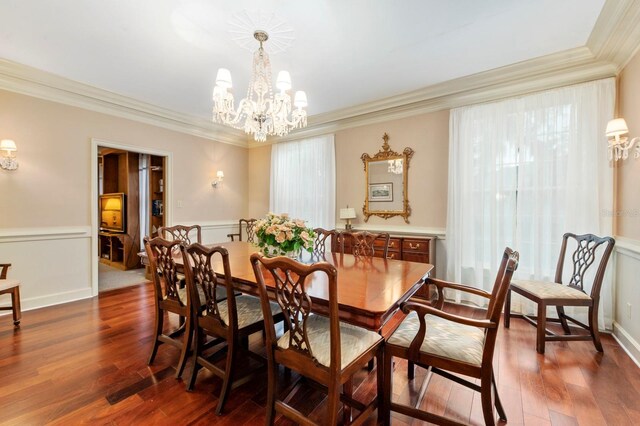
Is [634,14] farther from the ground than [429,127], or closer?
farther from the ground

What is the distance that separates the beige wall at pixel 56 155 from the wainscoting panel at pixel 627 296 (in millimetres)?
5570

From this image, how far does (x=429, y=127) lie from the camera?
3.79 meters

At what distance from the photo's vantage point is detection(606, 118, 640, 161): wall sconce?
238 centimetres

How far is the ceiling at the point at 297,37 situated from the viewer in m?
2.15

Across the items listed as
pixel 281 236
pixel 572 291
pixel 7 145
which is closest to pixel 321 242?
pixel 281 236

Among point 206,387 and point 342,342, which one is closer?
point 342,342

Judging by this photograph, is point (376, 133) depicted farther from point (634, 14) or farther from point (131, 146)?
point (131, 146)

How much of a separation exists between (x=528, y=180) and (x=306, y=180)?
3.20 m

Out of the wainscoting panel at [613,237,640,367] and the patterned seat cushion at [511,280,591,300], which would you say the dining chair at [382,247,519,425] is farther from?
the wainscoting panel at [613,237,640,367]

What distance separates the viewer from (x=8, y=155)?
3096 millimetres

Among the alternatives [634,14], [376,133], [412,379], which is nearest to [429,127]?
[376,133]

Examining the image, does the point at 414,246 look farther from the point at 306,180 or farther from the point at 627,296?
the point at 306,180

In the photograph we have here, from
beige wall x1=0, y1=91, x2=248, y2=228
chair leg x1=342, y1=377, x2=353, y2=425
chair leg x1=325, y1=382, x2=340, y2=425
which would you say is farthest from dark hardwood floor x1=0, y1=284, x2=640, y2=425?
beige wall x1=0, y1=91, x2=248, y2=228

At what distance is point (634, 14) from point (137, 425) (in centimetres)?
435
